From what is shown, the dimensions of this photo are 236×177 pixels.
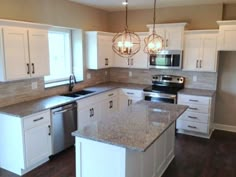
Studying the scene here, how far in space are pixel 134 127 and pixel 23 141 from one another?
5.59 feet

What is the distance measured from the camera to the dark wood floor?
3.46 meters

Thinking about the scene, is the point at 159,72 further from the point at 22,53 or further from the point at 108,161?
the point at 108,161

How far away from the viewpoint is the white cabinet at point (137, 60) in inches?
217

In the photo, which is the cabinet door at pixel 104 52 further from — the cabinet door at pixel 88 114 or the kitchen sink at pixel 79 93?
the cabinet door at pixel 88 114

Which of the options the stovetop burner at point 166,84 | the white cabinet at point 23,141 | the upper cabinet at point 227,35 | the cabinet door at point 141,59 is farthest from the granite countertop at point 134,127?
the cabinet door at point 141,59

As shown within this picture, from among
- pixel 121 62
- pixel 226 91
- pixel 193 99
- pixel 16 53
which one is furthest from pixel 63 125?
pixel 226 91

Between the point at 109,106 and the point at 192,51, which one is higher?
the point at 192,51

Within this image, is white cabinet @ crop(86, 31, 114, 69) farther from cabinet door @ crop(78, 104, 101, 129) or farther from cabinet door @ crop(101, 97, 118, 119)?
cabinet door @ crop(78, 104, 101, 129)

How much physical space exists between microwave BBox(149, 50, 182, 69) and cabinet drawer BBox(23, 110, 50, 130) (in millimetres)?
2850

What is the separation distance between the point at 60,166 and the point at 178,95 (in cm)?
281

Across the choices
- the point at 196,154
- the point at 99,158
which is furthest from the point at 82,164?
the point at 196,154

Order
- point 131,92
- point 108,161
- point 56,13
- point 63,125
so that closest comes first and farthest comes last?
1. point 108,161
2. point 63,125
3. point 56,13
4. point 131,92

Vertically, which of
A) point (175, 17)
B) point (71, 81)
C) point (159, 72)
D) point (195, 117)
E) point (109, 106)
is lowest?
point (195, 117)

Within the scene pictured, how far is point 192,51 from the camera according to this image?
4.98 metres
